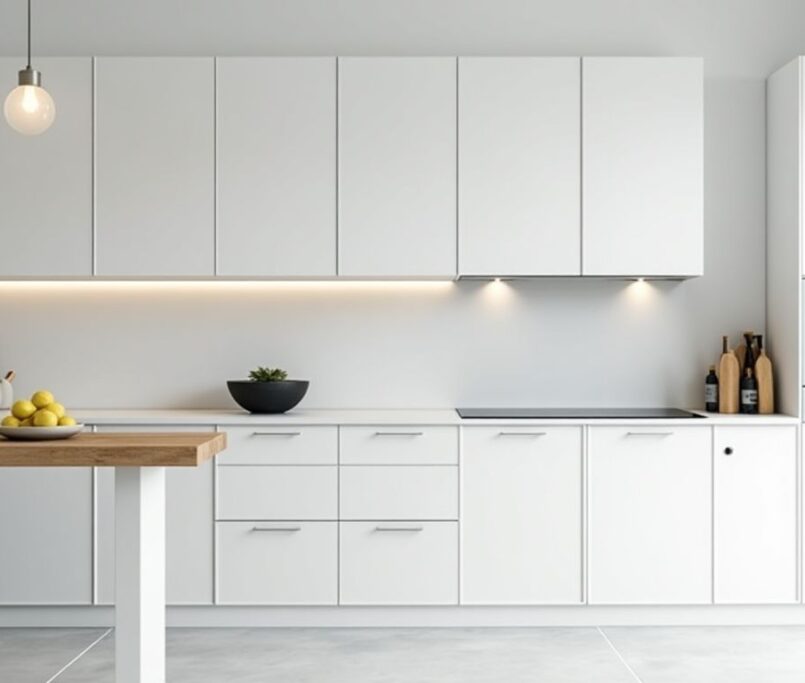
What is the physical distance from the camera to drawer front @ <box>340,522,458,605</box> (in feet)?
13.0

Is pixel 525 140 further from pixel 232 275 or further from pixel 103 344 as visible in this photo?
pixel 103 344

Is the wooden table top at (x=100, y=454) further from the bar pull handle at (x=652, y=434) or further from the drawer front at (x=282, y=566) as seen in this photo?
the bar pull handle at (x=652, y=434)

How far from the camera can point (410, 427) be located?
400cm

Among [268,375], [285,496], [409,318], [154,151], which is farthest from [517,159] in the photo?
[285,496]

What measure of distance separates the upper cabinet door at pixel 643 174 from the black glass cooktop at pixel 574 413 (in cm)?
63

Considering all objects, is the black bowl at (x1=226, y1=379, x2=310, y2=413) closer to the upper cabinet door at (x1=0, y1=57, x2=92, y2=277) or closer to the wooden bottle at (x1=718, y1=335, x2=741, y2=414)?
the upper cabinet door at (x1=0, y1=57, x2=92, y2=277)

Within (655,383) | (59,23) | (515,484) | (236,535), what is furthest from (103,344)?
(655,383)

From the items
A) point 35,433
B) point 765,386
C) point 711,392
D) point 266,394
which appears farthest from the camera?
point 711,392

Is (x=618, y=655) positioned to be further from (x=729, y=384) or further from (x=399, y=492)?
(x=729, y=384)

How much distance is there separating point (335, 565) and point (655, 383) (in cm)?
173

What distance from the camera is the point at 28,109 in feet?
9.78

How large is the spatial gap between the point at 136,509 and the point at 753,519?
2.56 metres

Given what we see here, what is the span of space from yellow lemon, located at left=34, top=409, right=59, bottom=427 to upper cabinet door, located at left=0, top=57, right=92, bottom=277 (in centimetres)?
154

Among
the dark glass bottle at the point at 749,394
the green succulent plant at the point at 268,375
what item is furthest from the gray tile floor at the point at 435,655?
the green succulent plant at the point at 268,375
